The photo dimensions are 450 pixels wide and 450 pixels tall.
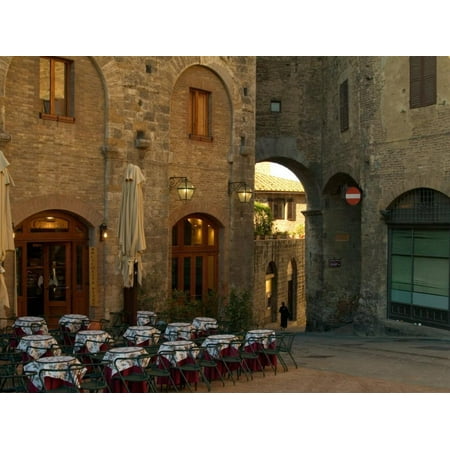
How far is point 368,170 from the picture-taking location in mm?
17969

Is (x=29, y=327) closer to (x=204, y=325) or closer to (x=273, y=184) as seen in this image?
(x=204, y=325)

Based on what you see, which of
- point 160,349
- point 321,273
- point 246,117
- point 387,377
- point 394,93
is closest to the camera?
point 160,349

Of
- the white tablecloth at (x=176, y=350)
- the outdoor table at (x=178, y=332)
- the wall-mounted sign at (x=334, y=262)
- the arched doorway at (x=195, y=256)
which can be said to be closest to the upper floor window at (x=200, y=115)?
the arched doorway at (x=195, y=256)

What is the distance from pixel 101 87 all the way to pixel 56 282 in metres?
4.66

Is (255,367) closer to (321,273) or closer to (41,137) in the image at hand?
(41,137)

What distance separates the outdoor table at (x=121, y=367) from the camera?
842cm

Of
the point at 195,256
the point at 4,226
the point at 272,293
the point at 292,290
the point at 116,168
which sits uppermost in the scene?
the point at 116,168

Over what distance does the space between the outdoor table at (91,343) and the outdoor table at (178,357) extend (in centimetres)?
114

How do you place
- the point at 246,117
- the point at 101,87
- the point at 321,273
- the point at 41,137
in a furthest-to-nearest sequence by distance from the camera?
the point at 321,273 → the point at 246,117 → the point at 101,87 → the point at 41,137

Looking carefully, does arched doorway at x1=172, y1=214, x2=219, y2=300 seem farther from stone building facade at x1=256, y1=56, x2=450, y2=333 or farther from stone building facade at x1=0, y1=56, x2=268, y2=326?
stone building facade at x1=256, y1=56, x2=450, y2=333

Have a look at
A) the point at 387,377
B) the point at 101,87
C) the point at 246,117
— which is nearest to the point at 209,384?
the point at 387,377

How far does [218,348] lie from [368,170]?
9770mm

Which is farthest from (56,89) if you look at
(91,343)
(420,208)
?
(420,208)

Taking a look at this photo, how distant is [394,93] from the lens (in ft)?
55.6
